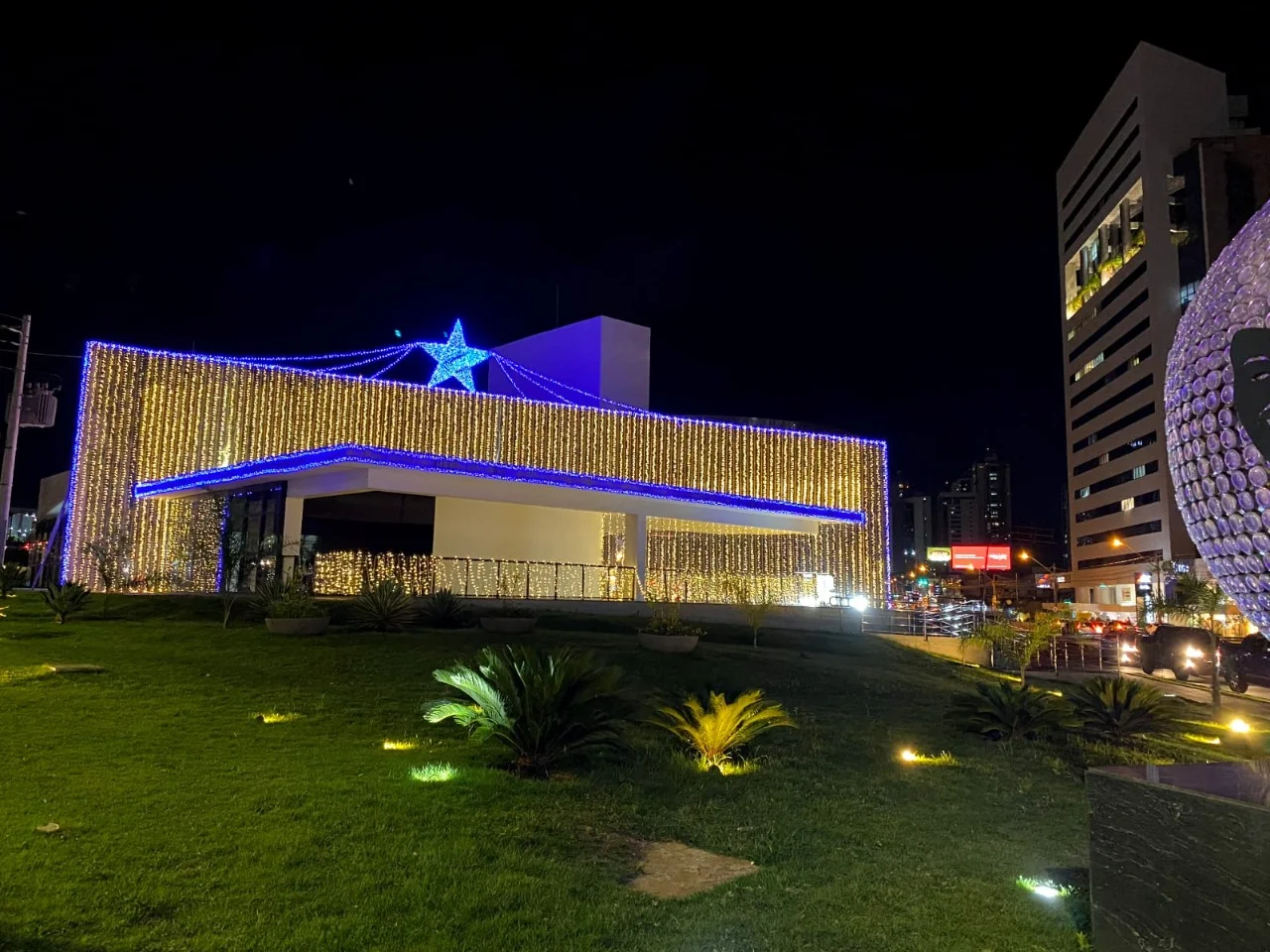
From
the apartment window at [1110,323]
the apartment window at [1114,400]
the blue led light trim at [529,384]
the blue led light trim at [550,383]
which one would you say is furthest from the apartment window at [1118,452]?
the blue led light trim at [529,384]

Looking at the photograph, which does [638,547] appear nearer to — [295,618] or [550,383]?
[550,383]

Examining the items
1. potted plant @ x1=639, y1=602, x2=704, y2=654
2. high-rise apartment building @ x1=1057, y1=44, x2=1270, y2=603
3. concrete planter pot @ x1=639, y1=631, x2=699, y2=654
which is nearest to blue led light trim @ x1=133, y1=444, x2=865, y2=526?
potted plant @ x1=639, y1=602, x2=704, y2=654

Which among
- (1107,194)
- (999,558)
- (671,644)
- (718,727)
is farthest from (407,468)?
(1107,194)

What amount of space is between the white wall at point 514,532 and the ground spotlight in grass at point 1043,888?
940 inches

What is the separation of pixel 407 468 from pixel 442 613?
6.90 m

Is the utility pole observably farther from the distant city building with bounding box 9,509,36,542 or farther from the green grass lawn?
the distant city building with bounding box 9,509,36,542

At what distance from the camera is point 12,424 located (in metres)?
23.7

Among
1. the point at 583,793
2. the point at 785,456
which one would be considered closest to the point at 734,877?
the point at 583,793

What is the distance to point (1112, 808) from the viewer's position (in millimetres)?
3984

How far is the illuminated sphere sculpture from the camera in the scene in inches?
122

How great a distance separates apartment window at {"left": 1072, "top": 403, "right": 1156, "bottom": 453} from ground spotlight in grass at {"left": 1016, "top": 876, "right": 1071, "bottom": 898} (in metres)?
83.4

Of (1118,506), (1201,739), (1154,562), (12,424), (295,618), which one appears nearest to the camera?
(1201,739)

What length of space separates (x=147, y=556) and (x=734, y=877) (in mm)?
27600

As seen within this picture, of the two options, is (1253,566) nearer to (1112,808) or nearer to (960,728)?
(1112,808)
